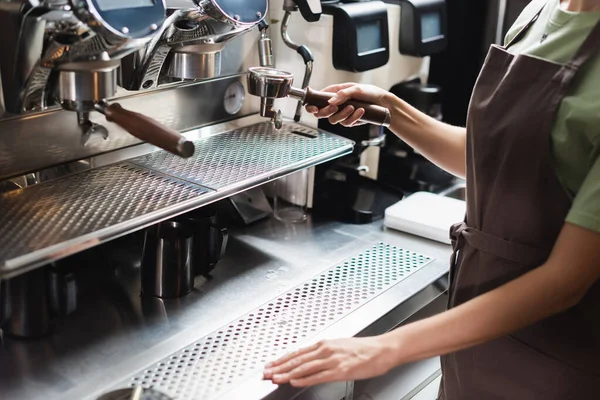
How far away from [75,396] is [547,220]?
68 centimetres

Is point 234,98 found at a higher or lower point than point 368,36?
lower

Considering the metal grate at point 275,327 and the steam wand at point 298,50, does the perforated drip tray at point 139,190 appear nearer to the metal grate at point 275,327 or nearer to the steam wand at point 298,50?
the steam wand at point 298,50

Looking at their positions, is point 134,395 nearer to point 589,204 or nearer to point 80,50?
point 80,50

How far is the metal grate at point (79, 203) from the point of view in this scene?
954 mm

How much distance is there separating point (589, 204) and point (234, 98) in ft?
2.81

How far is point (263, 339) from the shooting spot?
43.4 inches

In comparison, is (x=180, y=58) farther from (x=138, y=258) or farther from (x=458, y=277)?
A: (x=458, y=277)

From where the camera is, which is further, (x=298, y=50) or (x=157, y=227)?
(x=298, y=50)

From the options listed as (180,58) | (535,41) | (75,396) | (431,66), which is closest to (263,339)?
(75,396)

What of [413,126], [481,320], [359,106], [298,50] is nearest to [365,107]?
[359,106]

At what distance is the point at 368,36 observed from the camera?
148 centimetres

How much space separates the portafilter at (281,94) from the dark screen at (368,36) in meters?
0.27

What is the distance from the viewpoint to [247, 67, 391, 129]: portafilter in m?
1.10

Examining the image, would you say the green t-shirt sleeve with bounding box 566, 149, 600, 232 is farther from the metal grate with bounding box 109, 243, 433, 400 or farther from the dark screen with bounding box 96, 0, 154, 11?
the dark screen with bounding box 96, 0, 154, 11
